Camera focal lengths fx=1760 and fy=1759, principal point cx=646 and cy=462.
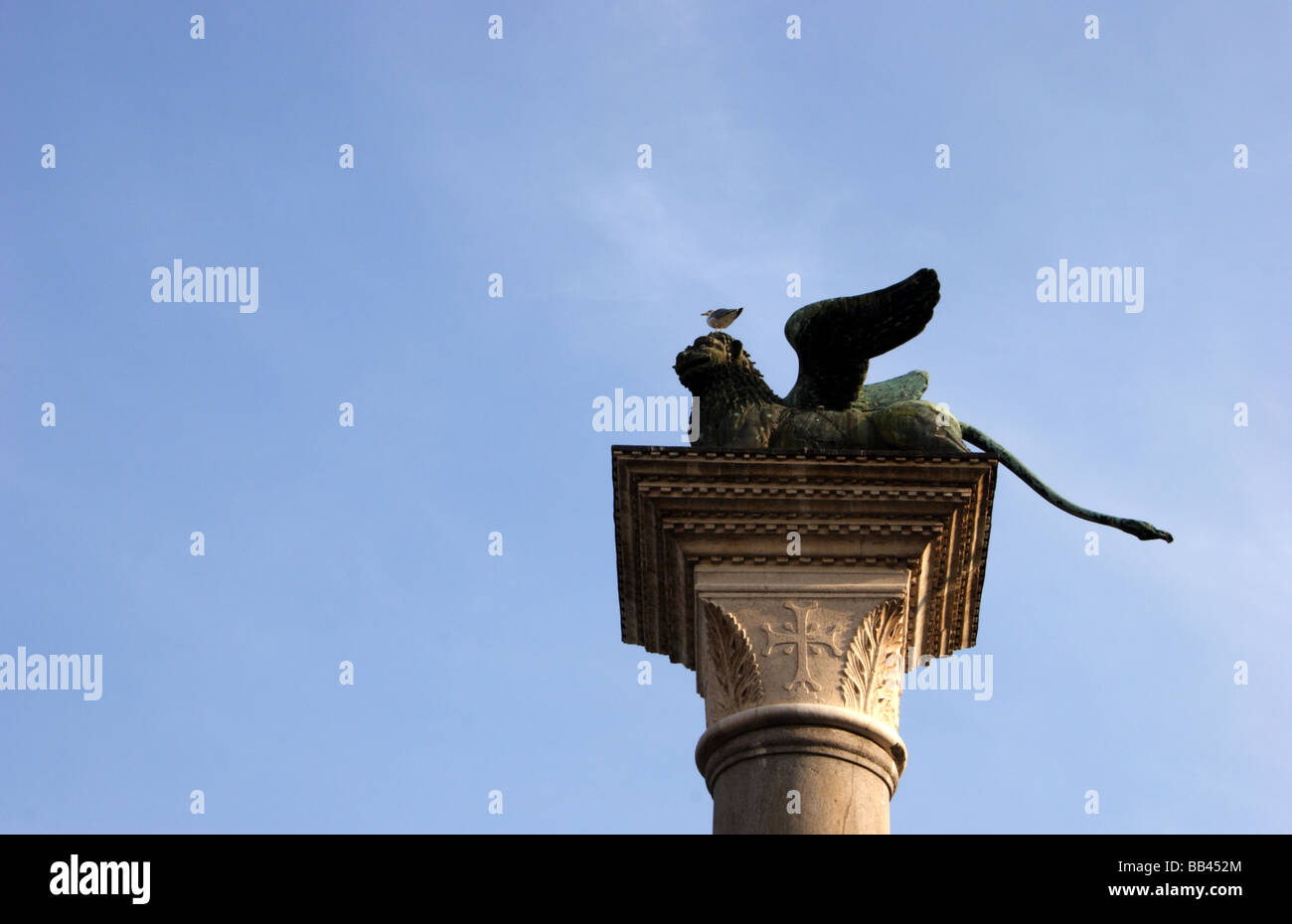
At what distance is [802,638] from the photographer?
12.9 m

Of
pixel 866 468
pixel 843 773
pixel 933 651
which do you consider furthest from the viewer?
pixel 933 651

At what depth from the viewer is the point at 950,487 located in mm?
13336

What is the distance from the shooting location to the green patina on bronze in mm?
13914

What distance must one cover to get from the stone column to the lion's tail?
1.02m
